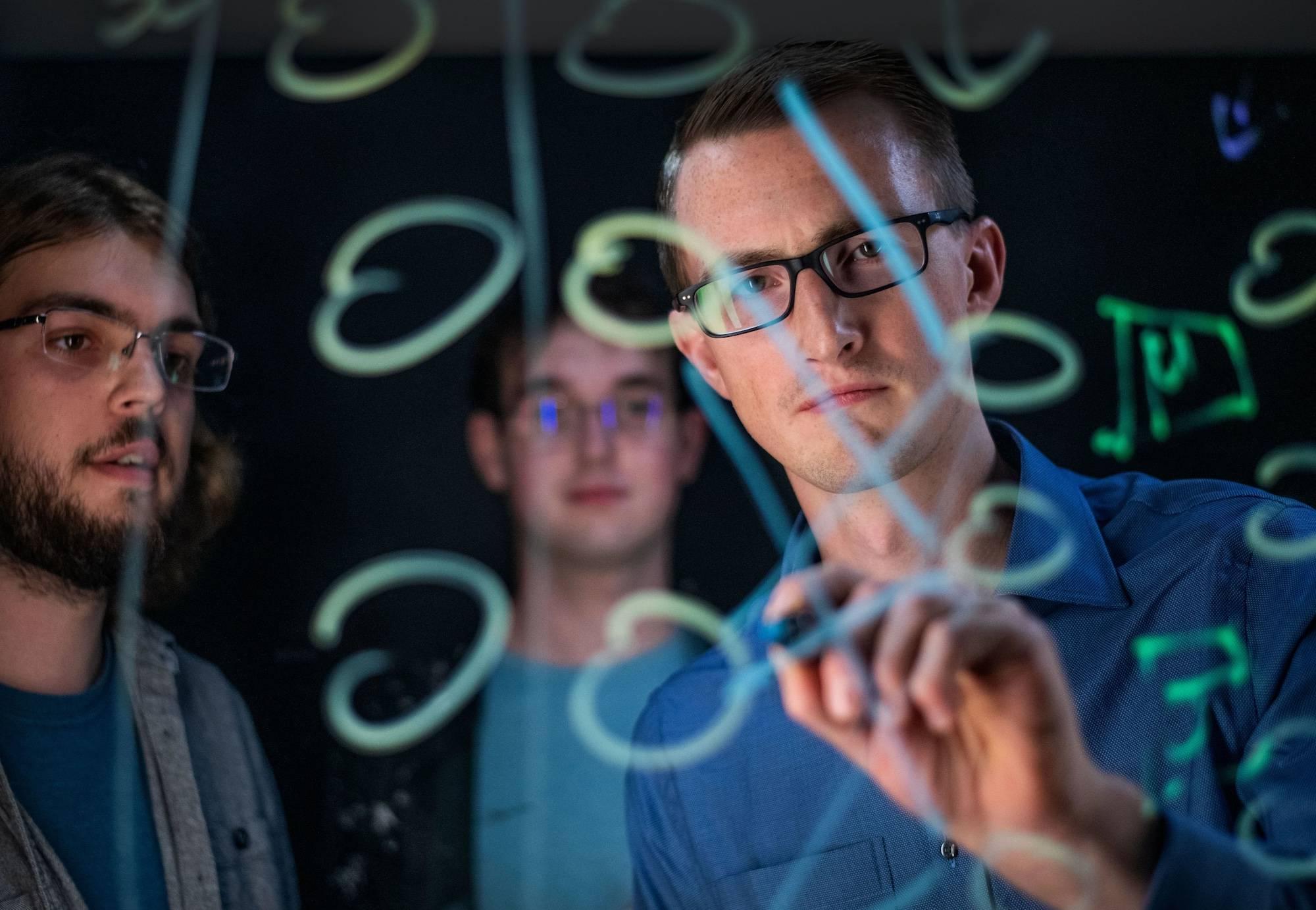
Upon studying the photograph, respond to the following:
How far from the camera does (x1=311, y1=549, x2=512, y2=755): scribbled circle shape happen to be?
1.20 metres

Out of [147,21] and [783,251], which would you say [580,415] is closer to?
[783,251]

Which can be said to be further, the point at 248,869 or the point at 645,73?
the point at 645,73

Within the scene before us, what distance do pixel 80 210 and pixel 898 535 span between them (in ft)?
3.29

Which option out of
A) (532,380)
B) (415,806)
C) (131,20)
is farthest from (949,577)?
(131,20)

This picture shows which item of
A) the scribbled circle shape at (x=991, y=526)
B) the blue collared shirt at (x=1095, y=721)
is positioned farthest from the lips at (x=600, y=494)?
the scribbled circle shape at (x=991, y=526)

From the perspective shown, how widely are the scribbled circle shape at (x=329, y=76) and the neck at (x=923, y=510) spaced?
0.72 m

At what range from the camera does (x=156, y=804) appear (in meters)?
1.12

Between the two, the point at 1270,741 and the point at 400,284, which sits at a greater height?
the point at 400,284

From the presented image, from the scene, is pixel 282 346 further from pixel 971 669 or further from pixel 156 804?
pixel 971 669

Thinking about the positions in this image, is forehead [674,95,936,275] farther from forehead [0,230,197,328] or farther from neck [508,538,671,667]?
forehead [0,230,197,328]

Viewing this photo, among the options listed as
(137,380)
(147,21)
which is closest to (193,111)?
(147,21)

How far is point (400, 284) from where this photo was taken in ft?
4.06

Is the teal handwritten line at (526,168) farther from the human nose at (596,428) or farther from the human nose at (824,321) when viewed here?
the human nose at (824,321)

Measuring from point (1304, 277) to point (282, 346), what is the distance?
1257mm
